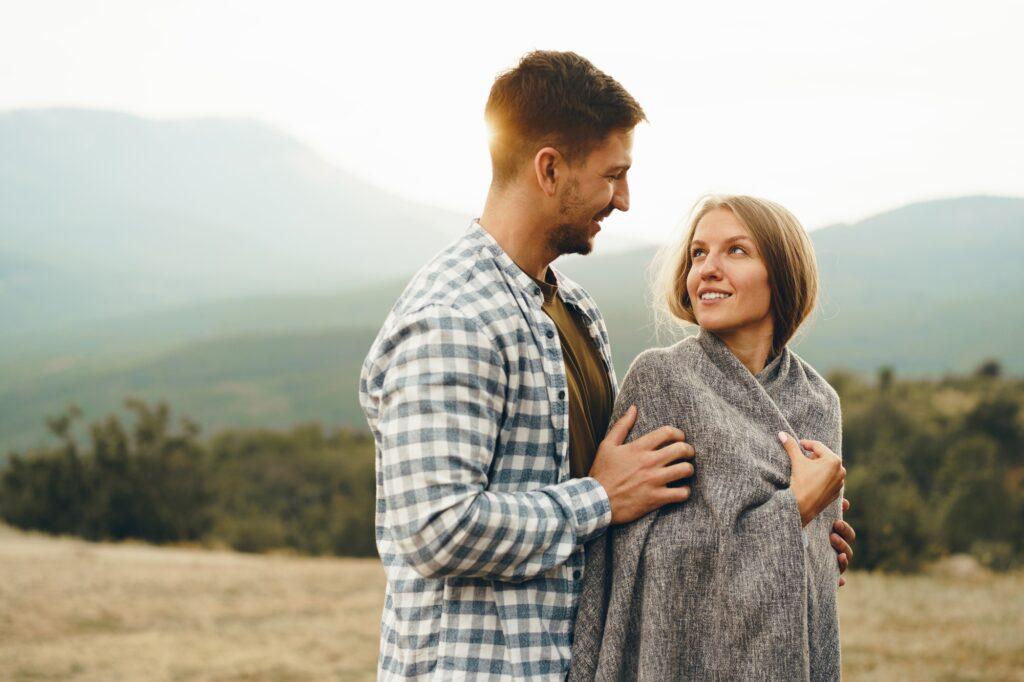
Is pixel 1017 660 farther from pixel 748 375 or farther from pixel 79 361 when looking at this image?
pixel 79 361

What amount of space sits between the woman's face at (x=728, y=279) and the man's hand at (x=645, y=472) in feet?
1.15

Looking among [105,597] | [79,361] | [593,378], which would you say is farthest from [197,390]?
[593,378]

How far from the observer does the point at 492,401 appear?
2182 mm

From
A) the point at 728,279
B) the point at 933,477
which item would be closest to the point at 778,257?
the point at 728,279

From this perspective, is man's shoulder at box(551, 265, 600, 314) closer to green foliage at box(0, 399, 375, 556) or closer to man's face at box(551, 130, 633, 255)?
man's face at box(551, 130, 633, 255)

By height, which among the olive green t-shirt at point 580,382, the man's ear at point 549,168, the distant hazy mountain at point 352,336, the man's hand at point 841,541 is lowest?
the distant hazy mountain at point 352,336

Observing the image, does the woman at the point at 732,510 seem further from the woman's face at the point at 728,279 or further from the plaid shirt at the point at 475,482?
the plaid shirt at the point at 475,482

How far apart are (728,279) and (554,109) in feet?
1.93

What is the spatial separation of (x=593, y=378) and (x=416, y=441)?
652mm

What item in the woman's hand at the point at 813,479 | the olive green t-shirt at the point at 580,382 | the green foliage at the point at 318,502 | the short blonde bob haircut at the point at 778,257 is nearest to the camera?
the woman's hand at the point at 813,479

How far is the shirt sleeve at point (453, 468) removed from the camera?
2074 mm

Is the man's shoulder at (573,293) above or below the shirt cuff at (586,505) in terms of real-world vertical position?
above

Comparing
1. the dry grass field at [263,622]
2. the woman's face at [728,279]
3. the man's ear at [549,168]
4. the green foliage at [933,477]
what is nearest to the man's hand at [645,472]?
the woman's face at [728,279]

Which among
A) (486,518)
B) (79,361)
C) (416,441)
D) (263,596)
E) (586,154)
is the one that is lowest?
(79,361)
